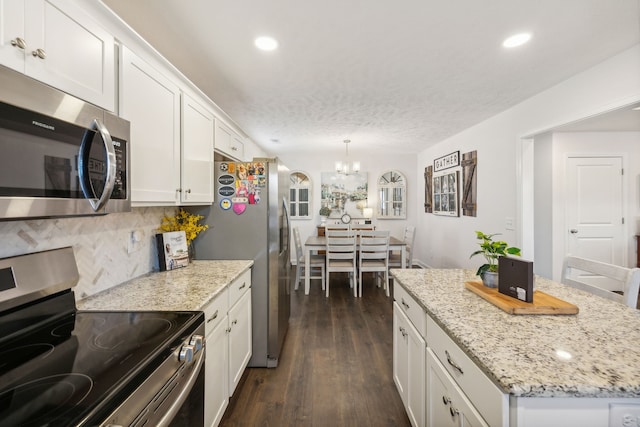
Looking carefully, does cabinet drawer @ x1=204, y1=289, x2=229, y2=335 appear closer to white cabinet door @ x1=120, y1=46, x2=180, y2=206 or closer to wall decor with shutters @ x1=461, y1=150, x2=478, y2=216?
white cabinet door @ x1=120, y1=46, x2=180, y2=206

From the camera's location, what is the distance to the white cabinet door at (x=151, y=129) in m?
1.25

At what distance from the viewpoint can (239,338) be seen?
190cm

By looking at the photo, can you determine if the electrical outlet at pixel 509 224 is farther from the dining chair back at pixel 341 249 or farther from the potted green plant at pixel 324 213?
the potted green plant at pixel 324 213

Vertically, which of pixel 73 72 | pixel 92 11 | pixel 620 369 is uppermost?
pixel 92 11

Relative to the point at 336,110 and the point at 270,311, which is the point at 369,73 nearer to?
the point at 336,110

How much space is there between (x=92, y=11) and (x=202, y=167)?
40.3 inches

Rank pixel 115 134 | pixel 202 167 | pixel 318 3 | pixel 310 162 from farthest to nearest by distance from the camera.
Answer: pixel 310 162
pixel 202 167
pixel 318 3
pixel 115 134

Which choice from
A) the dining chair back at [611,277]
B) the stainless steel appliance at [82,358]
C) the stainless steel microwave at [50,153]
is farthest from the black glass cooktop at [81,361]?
the dining chair back at [611,277]

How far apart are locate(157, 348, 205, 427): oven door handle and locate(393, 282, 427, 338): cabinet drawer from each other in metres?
1.02

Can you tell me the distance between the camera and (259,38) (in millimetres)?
1855

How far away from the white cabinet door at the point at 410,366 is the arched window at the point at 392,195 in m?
4.33

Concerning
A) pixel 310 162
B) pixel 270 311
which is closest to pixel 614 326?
pixel 270 311

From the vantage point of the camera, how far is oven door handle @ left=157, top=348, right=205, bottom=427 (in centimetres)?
87

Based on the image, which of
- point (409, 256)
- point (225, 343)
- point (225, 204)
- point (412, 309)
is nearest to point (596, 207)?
point (409, 256)
